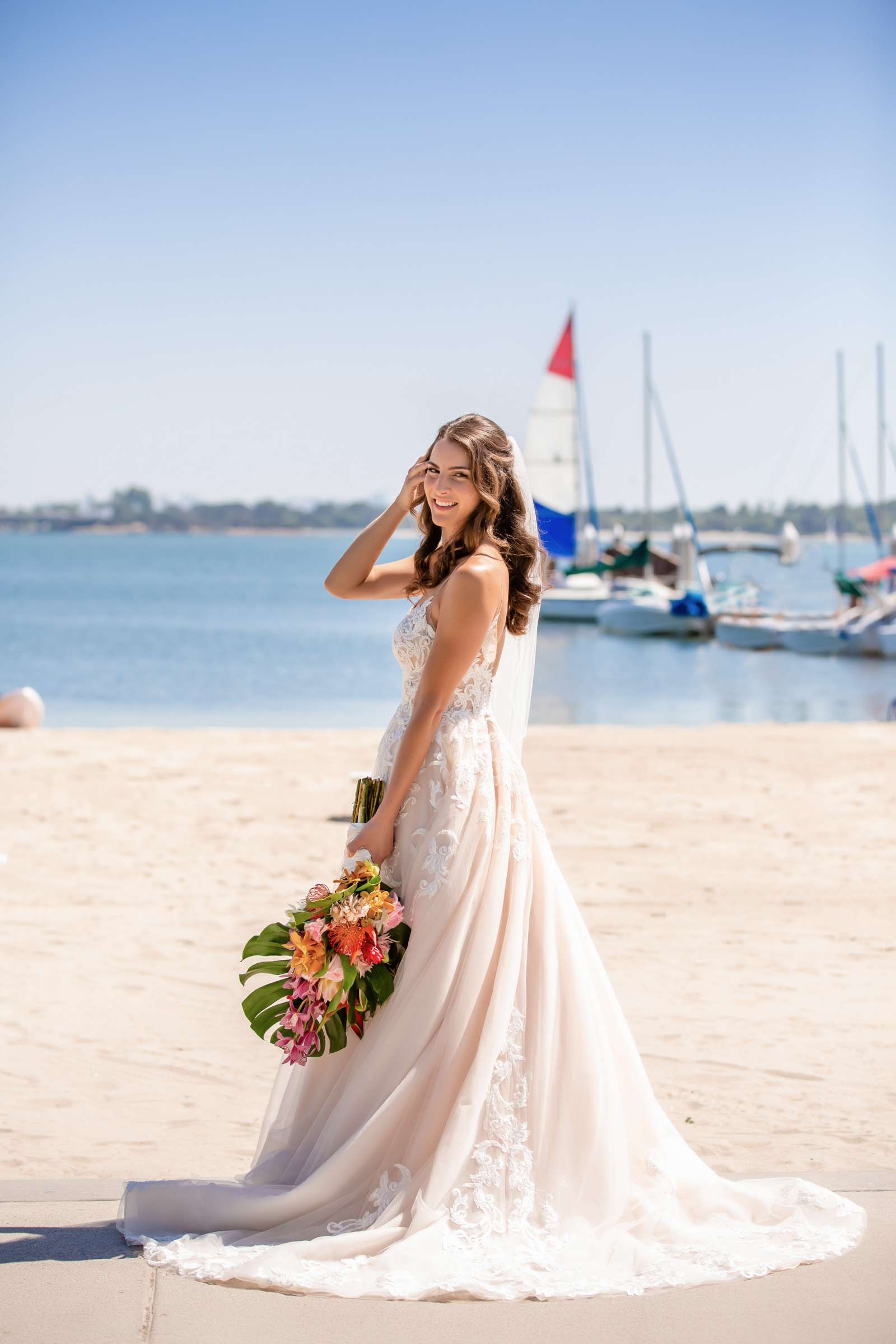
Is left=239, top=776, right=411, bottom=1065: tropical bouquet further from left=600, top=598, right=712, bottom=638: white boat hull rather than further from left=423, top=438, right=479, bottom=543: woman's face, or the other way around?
left=600, top=598, right=712, bottom=638: white boat hull

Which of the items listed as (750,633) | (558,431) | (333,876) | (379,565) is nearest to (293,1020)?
(379,565)

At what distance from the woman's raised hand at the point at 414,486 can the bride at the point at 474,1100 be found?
0.04 feet

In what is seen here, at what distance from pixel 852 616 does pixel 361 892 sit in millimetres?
41079

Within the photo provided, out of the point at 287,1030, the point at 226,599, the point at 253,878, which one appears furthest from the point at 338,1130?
the point at 226,599

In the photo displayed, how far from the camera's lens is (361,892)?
127 inches

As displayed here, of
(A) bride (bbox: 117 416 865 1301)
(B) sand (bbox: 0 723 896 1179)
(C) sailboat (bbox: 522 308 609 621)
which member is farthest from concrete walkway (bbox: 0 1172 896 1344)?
(C) sailboat (bbox: 522 308 609 621)

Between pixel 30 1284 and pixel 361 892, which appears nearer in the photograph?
pixel 30 1284

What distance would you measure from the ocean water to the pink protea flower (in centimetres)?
698

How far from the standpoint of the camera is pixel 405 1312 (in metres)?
2.84

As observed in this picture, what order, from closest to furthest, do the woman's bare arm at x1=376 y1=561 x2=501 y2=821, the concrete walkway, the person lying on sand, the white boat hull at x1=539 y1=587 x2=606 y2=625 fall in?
1. the concrete walkway
2. the woman's bare arm at x1=376 y1=561 x2=501 y2=821
3. the person lying on sand
4. the white boat hull at x1=539 y1=587 x2=606 y2=625

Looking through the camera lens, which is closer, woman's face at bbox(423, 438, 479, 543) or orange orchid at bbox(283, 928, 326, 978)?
orange orchid at bbox(283, 928, 326, 978)

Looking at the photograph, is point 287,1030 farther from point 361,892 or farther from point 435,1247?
point 435,1247

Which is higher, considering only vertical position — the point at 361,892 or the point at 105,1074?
the point at 361,892

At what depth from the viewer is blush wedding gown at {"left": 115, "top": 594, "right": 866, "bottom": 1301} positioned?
304cm
